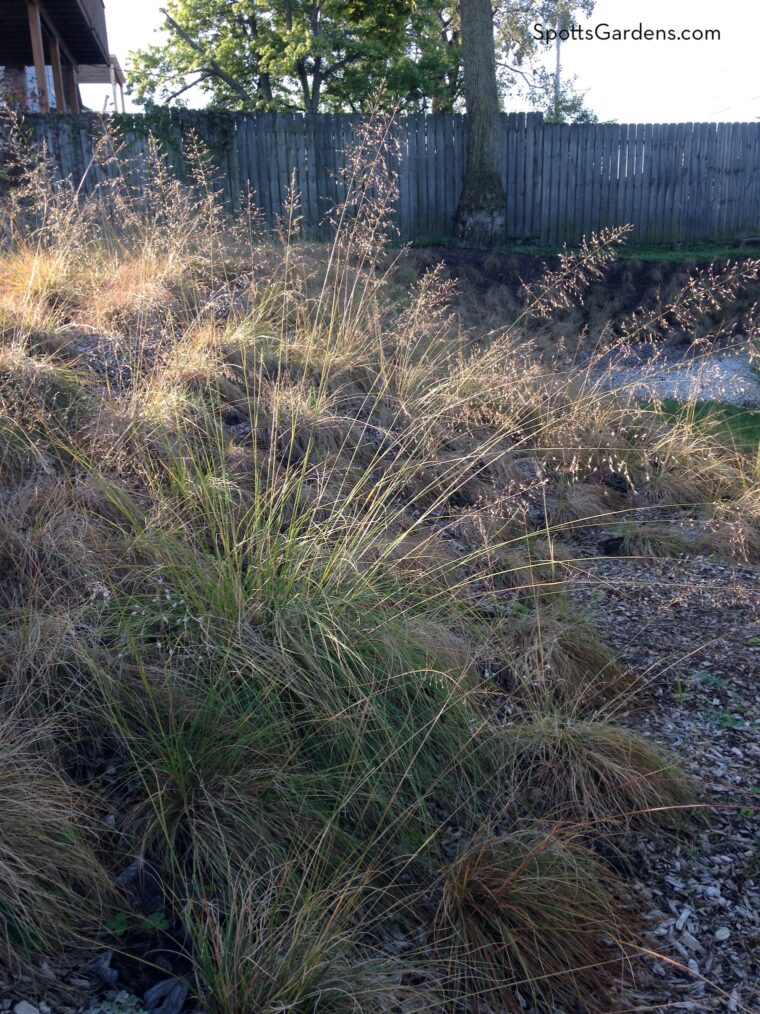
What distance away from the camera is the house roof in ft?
49.8

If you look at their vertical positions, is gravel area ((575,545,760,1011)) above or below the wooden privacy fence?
below

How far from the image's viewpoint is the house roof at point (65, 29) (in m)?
15.2

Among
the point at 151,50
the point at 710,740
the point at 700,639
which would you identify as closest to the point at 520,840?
the point at 710,740

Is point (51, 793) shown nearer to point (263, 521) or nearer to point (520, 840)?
point (520, 840)

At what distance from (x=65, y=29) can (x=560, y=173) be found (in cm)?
984

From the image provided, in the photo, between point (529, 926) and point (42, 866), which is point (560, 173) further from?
point (42, 866)

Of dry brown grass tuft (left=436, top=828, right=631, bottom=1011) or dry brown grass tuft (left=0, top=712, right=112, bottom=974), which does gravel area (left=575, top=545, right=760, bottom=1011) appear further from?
dry brown grass tuft (left=0, top=712, right=112, bottom=974)

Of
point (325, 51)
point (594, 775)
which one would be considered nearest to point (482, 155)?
point (325, 51)

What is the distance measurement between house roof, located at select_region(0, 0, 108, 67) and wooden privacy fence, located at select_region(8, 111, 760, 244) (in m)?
5.06

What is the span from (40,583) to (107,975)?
1457 mm

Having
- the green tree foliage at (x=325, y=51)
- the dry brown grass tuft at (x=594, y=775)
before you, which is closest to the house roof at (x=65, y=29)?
the green tree foliage at (x=325, y=51)

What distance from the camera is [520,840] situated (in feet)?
8.02

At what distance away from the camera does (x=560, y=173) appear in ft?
48.3

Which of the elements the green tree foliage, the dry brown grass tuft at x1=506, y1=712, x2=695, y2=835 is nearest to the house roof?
the green tree foliage
